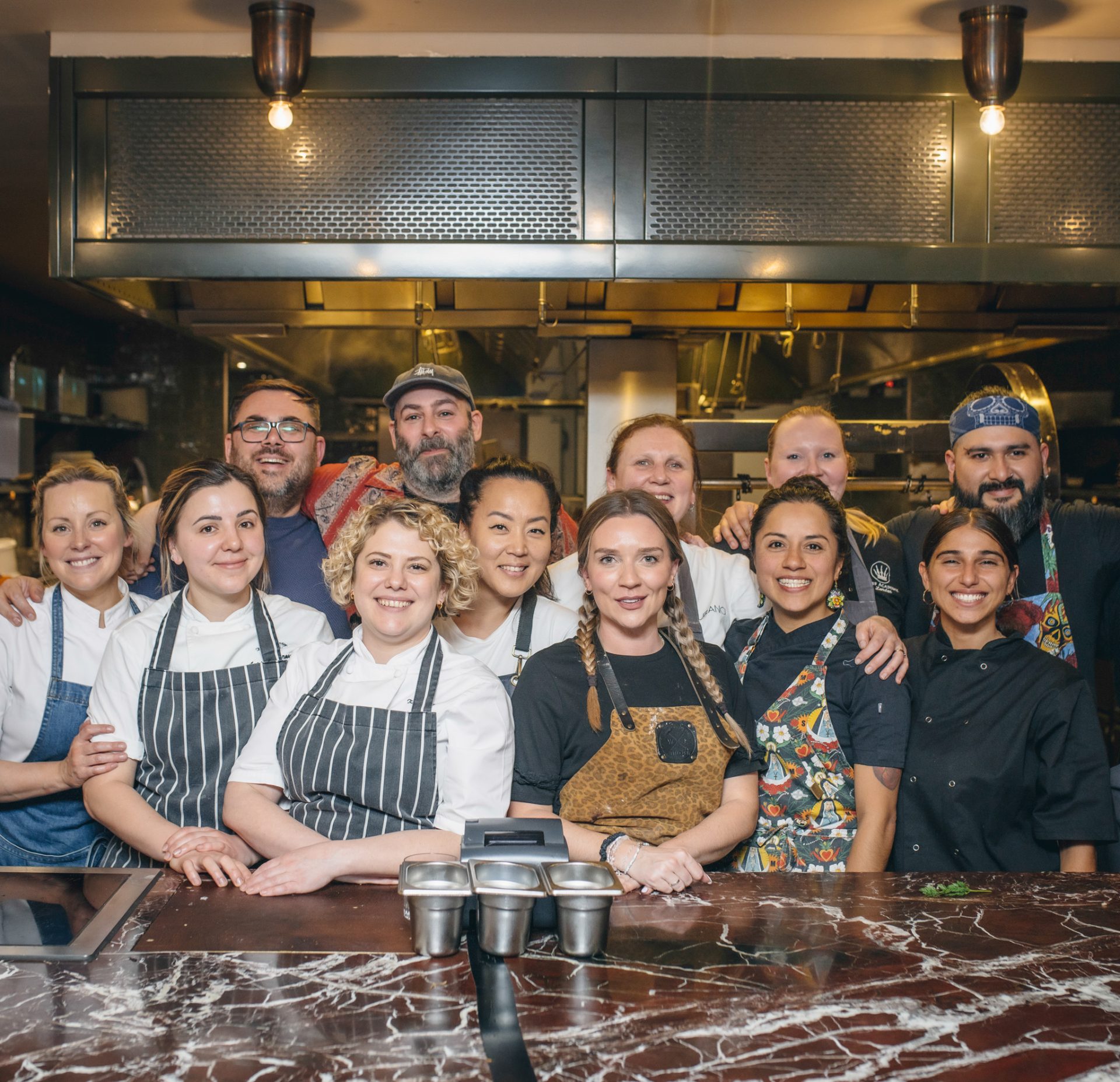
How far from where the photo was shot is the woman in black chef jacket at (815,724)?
7.29 feet

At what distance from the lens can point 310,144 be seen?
109 inches

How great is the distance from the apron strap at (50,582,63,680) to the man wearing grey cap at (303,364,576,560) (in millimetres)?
737

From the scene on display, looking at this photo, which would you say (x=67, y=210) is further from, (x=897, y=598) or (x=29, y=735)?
(x=897, y=598)

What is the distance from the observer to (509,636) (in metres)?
2.42

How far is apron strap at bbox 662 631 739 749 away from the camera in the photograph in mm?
2092

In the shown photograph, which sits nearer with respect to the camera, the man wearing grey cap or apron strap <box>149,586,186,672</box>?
apron strap <box>149,586,186,672</box>

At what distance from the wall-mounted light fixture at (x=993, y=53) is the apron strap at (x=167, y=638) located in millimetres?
2266

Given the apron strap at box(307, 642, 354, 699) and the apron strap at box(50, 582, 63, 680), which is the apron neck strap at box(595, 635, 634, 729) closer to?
the apron strap at box(307, 642, 354, 699)

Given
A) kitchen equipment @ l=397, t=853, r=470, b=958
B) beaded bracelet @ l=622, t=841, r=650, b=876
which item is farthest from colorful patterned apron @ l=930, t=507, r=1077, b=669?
kitchen equipment @ l=397, t=853, r=470, b=958

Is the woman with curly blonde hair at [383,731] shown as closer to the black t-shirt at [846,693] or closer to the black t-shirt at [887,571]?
the black t-shirt at [846,693]

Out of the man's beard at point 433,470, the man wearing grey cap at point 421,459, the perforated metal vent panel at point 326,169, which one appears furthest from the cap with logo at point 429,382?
the perforated metal vent panel at point 326,169

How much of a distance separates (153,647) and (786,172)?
6.55 ft

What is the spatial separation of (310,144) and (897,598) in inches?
78.7

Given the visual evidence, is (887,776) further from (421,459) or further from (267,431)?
(267,431)
